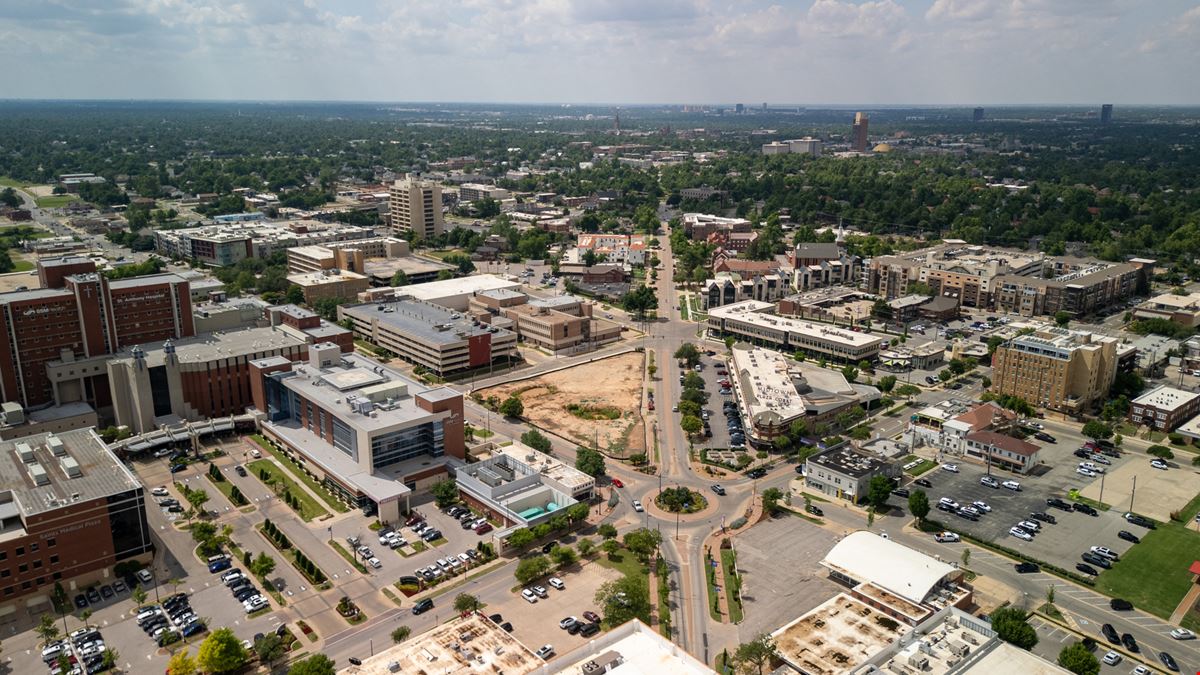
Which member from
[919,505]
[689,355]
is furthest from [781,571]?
[689,355]

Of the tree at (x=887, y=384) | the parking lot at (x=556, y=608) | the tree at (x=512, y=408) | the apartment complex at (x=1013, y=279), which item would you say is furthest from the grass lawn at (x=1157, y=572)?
the apartment complex at (x=1013, y=279)

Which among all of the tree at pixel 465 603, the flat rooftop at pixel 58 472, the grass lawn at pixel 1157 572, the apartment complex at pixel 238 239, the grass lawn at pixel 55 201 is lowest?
the grass lawn at pixel 1157 572

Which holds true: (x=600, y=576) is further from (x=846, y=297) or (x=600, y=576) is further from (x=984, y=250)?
(x=984, y=250)

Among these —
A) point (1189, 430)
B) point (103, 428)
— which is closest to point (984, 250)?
point (1189, 430)

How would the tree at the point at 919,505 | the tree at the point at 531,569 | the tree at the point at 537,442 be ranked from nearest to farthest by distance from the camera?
1. the tree at the point at 531,569
2. the tree at the point at 919,505
3. the tree at the point at 537,442

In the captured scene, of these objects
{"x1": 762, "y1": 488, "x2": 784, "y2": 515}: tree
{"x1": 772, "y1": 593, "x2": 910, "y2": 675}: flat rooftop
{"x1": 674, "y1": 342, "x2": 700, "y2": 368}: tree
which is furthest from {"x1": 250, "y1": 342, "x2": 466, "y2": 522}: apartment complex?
{"x1": 674, "y1": 342, "x2": 700, "y2": 368}: tree

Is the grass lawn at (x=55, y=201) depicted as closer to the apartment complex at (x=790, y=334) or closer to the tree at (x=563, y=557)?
the apartment complex at (x=790, y=334)

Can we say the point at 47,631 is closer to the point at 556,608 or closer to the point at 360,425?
the point at 360,425

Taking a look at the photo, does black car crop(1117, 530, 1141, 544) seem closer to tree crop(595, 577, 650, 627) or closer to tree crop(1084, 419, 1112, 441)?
tree crop(1084, 419, 1112, 441)
